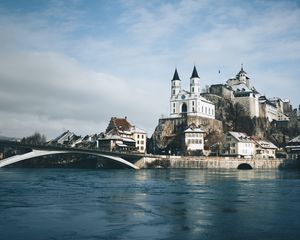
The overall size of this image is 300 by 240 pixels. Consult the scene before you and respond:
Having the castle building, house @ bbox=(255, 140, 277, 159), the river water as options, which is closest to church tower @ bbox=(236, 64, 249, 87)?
the castle building

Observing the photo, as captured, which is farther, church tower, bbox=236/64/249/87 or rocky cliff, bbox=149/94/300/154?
church tower, bbox=236/64/249/87

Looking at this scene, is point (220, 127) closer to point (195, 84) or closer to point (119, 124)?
point (195, 84)

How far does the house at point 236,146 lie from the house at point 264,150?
9.90 feet

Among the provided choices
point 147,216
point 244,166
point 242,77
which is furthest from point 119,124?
point 147,216

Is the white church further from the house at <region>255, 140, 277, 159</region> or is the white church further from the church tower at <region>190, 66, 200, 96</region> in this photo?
the house at <region>255, 140, 277, 159</region>

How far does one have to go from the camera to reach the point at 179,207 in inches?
1123

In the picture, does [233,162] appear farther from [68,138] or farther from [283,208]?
[283,208]

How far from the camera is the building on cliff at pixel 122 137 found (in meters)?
116

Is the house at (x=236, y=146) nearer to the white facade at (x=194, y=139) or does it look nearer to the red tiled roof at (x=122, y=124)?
the white facade at (x=194, y=139)

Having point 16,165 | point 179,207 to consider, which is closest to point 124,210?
point 179,207

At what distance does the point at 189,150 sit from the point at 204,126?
42.2 feet

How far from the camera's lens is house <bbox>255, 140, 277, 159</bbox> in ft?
404

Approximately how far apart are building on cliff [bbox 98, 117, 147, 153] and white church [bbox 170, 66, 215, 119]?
12.8 meters

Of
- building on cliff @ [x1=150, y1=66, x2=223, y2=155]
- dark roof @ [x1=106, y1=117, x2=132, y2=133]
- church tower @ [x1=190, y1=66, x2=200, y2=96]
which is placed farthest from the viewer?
church tower @ [x1=190, y1=66, x2=200, y2=96]
